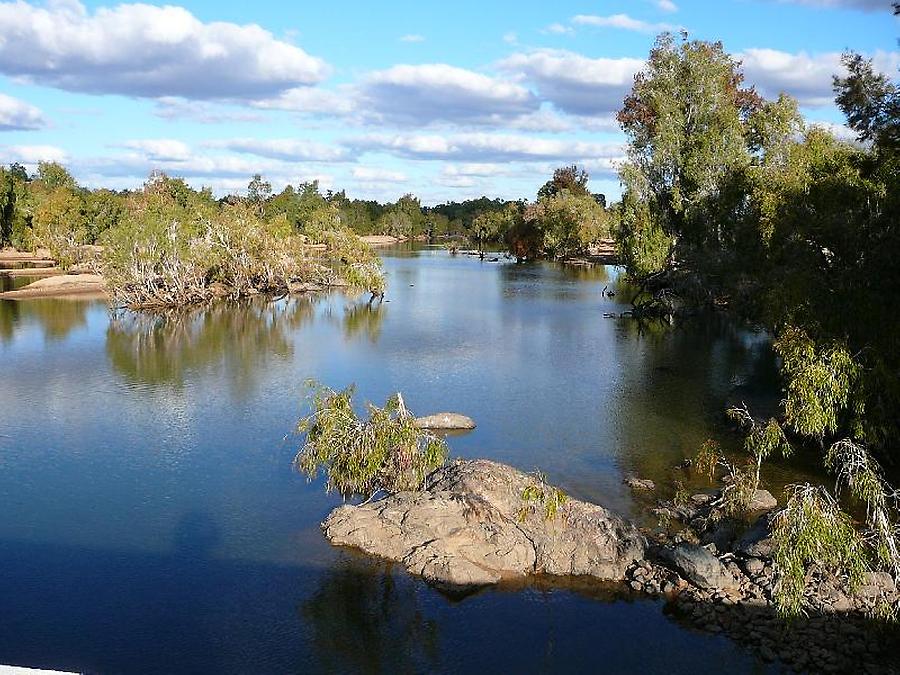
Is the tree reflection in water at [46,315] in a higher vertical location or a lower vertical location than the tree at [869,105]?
lower

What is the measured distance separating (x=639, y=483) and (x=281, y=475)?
11.8 m

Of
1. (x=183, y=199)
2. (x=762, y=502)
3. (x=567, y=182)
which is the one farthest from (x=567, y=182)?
(x=762, y=502)

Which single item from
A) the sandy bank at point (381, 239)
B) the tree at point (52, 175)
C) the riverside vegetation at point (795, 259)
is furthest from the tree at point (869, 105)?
the sandy bank at point (381, 239)

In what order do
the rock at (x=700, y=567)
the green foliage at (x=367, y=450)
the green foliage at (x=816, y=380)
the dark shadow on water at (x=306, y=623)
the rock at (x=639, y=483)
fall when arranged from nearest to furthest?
the dark shadow on water at (x=306, y=623) → the rock at (x=700, y=567) → the green foliage at (x=367, y=450) → the green foliage at (x=816, y=380) → the rock at (x=639, y=483)

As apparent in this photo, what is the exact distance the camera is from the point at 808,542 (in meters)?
14.8

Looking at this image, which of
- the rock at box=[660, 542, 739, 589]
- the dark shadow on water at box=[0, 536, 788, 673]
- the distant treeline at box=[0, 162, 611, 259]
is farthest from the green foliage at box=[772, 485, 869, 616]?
the distant treeline at box=[0, 162, 611, 259]

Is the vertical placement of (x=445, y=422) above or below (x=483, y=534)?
above

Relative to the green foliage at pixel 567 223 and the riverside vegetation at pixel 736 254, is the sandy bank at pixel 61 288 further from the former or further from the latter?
the green foliage at pixel 567 223

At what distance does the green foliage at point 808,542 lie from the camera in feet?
48.3

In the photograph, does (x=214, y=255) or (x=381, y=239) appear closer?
(x=214, y=255)

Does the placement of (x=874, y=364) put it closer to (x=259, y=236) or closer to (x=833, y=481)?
(x=833, y=481)

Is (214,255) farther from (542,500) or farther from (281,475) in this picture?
(542,500)

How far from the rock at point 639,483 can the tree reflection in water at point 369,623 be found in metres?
9.29

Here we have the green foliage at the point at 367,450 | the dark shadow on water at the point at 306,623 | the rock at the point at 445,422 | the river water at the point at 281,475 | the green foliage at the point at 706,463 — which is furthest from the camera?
the rock at the point at 445,422
